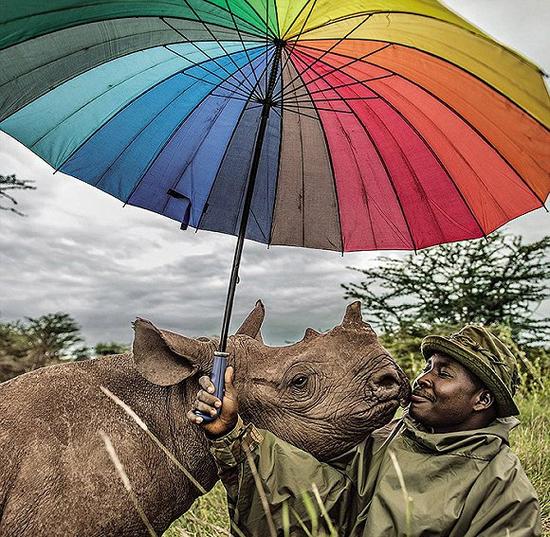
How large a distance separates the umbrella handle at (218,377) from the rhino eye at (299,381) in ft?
0.99

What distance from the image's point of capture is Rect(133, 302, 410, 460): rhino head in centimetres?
312

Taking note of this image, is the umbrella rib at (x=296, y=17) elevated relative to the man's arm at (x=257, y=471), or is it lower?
elevated

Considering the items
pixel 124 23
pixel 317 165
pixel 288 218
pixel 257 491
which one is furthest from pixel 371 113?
pixel 257 491

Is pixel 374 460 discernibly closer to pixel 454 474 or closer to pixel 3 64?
pixel 454 474

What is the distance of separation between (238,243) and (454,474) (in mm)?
1557

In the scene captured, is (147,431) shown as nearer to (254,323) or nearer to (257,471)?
(257,471)

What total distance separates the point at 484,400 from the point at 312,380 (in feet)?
3.07

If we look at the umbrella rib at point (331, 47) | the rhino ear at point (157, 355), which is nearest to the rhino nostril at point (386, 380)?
the rhino ear at point (157, 355)

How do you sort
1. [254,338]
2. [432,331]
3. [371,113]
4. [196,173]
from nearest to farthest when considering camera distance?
[254,338] < [371,113] < [196,173] < [432,331]

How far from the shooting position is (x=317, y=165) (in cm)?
453

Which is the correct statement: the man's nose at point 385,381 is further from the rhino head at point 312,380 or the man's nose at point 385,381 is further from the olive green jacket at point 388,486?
the olive green jacket at point 388,486

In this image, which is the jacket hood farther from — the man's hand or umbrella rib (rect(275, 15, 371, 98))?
umbrella rib (rect(275, 15, 371, 98))

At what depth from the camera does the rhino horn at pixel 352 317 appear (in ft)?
10.9

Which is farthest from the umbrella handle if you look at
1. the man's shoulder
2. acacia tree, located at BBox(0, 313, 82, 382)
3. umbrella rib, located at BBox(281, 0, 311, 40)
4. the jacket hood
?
acacia tree, located at BBox(0, 313, 82, 382)
